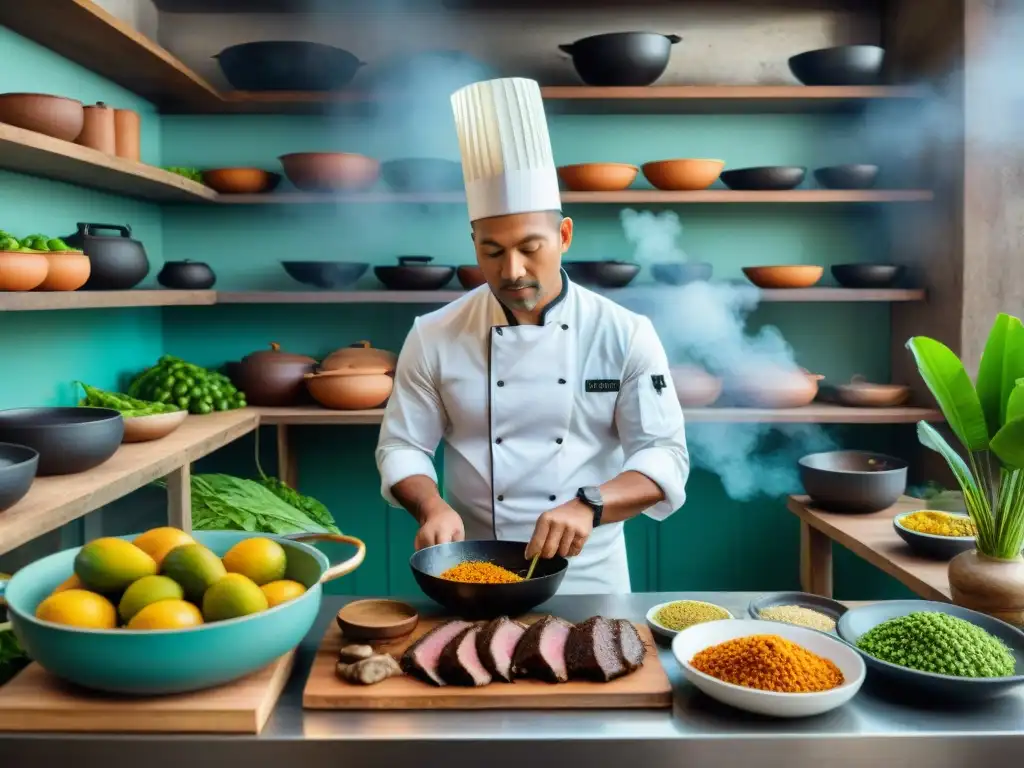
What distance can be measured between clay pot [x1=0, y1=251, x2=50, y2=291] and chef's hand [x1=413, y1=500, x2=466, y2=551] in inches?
51.4

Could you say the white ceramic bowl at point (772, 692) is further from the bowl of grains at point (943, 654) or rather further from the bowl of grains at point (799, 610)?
the bowl of grains at point (799, 610)

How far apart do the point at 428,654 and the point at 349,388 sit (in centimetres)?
255

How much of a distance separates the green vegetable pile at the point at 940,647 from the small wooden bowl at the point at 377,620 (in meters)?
0.73

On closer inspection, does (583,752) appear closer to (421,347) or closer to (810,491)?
(421,347)

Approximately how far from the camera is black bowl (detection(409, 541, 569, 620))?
1.55 m

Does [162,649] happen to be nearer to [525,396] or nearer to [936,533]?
[525,396]

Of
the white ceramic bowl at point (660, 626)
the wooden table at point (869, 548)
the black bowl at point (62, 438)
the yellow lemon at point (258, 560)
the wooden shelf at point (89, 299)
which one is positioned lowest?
the wooden table at point (869, 548)

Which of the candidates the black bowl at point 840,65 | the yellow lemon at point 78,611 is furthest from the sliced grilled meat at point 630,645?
the black bowl at point 840,65

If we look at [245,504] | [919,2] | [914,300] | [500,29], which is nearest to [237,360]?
[245,504]

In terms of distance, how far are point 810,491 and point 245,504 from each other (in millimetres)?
2040

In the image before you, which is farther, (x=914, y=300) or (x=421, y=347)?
(x=914, y=300)

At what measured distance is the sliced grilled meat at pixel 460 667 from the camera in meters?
1.34

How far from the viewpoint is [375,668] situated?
1.35m

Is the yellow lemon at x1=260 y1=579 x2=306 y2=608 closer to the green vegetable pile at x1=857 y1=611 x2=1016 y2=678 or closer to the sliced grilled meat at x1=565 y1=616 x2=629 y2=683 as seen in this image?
the sliced grilled meat at x1=565 y1=616 x2=629 y2=683
